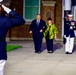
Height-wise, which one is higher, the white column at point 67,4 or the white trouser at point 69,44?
the white column at point 67,4

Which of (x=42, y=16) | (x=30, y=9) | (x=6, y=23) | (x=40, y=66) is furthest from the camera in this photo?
(x=30, y=9)

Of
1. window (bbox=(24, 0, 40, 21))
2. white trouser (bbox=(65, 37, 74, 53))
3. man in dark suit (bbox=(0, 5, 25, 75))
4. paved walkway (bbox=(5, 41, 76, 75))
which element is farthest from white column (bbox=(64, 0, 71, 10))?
man in dark suit (bbox=(0, 5, 25, 75))

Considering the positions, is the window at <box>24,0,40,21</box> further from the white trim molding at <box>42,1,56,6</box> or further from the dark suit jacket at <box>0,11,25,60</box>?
the dark suit jacket at <box>0,11,25,60</box>

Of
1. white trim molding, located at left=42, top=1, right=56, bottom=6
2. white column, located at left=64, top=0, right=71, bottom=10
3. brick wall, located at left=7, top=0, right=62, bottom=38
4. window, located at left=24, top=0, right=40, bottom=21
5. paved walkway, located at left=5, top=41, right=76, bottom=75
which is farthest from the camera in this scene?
window, located at left=24, top=0, right=40, bottom=21

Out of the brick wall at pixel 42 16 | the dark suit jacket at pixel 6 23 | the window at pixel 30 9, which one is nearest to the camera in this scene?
the dark suit jacket at pixel 6 23

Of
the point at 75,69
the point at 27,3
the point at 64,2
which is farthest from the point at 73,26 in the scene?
the point at 27,3

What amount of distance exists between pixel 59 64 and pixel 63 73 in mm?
2159

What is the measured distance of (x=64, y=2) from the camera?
24.2 meters

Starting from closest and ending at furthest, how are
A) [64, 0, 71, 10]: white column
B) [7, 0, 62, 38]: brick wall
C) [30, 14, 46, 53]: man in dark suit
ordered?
[30, 14, 46, 53]: man in dark suit < [64, 0, 71, 10]: white column < [7, 0, 62, 38]: brick wall

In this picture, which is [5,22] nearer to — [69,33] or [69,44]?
[69,33]

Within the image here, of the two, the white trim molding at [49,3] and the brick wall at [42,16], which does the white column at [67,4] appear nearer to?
the white trim molding at [49,3]

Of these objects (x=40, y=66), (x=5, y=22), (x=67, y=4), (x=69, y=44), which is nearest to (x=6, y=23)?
(x=5, y=22)

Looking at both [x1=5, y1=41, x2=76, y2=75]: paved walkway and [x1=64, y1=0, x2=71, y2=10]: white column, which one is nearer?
[x1=5, y1=41, x2=76, y2=75]: paved walkway

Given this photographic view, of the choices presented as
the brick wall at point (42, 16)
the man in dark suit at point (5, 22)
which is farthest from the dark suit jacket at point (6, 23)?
the brick wall at point (42, 16)
